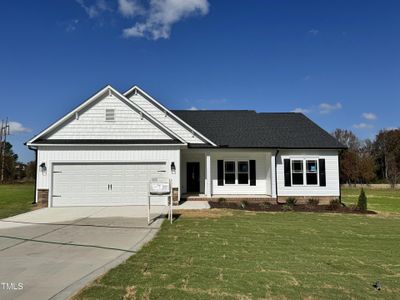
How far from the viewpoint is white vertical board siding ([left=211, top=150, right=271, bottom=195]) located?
19062mm

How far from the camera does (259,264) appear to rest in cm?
626

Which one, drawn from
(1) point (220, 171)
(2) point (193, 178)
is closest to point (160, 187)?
(1) point (220, 171)

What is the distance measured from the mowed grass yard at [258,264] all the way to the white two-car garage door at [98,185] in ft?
18.7

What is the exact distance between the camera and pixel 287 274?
5672 millimetres

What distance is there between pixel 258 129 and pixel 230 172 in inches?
140

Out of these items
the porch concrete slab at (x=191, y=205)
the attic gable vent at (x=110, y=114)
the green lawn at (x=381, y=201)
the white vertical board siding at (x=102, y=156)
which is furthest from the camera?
the green lawn at (x=381, y=201)

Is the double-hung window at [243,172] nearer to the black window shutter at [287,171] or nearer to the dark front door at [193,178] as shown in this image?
the black window shutter at [287,171]

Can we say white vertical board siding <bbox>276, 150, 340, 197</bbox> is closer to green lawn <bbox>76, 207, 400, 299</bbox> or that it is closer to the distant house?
the distant house

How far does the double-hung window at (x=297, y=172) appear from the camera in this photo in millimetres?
18344

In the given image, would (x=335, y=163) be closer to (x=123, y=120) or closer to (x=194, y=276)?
(x=123, y=120)

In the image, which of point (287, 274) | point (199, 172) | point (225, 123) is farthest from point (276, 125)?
point (287, 274)

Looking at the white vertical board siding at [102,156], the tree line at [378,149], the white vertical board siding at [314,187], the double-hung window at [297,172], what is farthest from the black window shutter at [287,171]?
the tree line at [378,149]

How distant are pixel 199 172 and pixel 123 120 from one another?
6.39 m

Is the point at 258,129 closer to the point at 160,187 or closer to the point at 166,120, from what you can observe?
the point at 166,120
